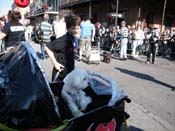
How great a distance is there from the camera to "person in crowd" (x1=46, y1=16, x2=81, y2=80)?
13.5 feet

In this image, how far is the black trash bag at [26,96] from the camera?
2.27m

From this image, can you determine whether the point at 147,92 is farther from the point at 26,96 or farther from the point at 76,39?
the point at 76,39

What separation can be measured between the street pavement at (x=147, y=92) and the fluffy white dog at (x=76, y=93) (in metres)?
2.02

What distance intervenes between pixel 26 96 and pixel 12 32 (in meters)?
4.76

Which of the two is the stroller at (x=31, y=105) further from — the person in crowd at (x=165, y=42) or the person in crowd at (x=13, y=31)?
the person in crowd at (x=165, y=42)

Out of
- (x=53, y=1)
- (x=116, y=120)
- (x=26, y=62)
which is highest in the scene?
(x=53, y=1)

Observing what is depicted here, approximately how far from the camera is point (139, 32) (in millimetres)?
14289

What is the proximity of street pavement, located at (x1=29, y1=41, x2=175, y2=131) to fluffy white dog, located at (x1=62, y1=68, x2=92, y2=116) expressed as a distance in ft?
6.63

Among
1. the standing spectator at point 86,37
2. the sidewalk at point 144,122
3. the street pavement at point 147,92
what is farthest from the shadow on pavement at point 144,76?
the sidewalk at point 144,122

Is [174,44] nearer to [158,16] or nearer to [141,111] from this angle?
[158,16]

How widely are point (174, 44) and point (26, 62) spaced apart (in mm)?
13174

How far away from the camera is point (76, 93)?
9.53 ft

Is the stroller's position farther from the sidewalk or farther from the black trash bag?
the sidewalk

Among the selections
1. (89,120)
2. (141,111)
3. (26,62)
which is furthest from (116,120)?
(141,111)
